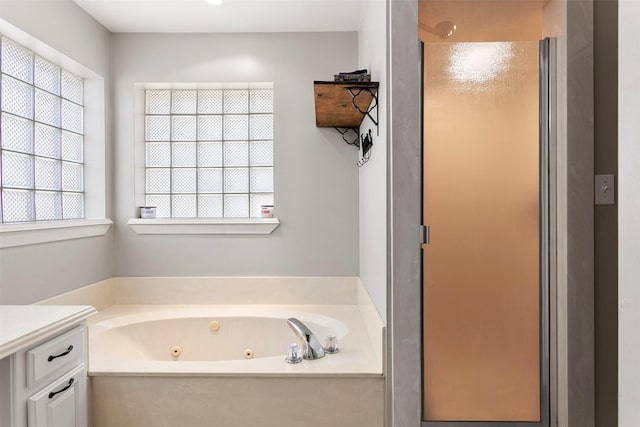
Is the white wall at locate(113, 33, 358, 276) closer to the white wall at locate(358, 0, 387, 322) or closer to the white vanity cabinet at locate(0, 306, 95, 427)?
the white wall at locate(358, 0, 387, 322)

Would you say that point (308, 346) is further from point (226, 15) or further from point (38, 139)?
point (226, 15)

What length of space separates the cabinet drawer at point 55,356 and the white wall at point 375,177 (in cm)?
122

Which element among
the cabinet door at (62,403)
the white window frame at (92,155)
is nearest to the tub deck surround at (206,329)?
the cabinet door at (62,403)

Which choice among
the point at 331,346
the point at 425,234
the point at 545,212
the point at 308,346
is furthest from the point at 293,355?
the point at 545,212

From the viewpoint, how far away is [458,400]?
168 centimetres

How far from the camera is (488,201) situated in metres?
1.67

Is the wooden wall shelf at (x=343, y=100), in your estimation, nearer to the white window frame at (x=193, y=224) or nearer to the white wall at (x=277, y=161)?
the white wall at (x=277, y=161)

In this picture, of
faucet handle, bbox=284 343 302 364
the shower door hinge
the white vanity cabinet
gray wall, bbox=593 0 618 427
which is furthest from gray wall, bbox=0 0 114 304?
gray wall, bbox=593 0 618 427

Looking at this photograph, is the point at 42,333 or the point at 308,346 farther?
the point at 308,346

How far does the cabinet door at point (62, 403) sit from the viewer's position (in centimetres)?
138

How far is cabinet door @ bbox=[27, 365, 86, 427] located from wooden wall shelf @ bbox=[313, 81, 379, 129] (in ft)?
5.32

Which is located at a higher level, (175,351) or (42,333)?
(42,333)

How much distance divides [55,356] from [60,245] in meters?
1.08

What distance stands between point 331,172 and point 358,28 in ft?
3.22
